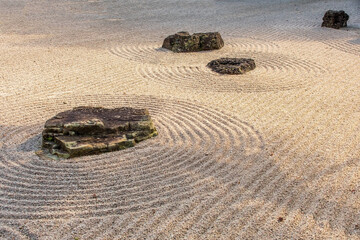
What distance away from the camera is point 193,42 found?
1183 centimetres

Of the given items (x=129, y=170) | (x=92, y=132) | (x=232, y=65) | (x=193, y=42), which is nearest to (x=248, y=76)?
(x=232, y=65)

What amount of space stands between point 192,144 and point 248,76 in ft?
12.8

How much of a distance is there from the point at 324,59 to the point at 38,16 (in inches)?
470

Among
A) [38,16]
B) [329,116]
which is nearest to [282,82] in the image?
[329,116]

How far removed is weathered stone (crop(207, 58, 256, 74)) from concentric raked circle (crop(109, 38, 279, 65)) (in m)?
0.71

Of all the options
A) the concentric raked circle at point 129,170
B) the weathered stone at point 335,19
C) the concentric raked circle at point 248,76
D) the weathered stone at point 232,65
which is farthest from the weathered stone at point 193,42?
the concentric raked circle at point 129,170

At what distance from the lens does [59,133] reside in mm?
5965

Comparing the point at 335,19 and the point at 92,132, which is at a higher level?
the point at 335,19

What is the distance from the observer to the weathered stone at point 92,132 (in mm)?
5773

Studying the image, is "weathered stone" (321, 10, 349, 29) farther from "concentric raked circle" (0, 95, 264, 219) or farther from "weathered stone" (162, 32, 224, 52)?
"concentric raked circle" (0, 95, 264, 219)

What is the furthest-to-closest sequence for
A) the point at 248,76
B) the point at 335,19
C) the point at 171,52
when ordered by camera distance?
the point at 335,19, the point at 171,52, the point at 248,76

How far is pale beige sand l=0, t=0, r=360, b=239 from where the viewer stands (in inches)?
173

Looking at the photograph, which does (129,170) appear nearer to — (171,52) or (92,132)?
(92,132)

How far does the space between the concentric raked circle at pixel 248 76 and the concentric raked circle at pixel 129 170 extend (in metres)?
2.00
